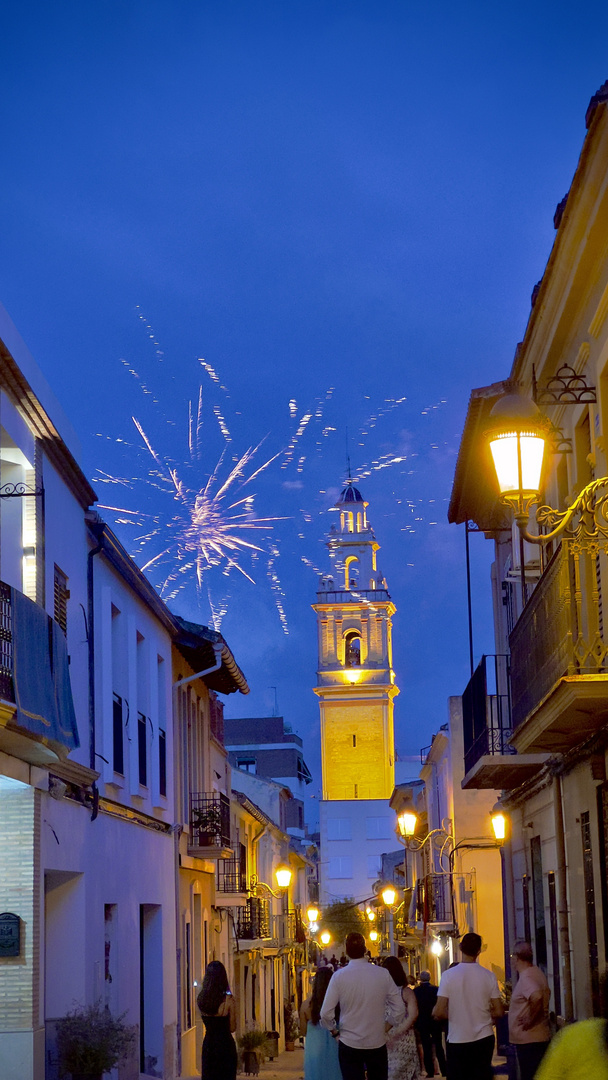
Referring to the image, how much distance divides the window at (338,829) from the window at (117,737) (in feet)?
198

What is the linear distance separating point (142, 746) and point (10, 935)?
731cm

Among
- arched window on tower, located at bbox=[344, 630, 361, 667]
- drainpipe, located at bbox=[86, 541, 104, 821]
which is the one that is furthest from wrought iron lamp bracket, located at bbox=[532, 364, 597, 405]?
arched window on tower, located at bbox=[344, 630, 361, 667]

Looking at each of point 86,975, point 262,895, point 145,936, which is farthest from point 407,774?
point 86,975

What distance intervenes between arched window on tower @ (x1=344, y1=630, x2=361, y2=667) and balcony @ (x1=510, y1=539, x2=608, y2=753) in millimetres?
64652

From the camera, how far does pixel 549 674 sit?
35.0ft

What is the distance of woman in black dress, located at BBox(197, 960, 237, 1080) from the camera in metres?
11.2

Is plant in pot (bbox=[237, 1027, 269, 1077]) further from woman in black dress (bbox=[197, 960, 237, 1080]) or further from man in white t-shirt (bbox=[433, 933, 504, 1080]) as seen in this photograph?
man in white t-shirt (bbox=[433, 933, 504, 1080])

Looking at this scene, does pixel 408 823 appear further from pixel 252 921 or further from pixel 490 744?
pixel 252 921

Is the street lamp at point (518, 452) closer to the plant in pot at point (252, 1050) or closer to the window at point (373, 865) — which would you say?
the plant in pot at point (252, 1050)

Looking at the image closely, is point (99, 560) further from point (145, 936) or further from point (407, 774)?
point (407, 774)

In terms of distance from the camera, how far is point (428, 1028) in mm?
16953

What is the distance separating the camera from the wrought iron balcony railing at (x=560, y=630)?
356 inches

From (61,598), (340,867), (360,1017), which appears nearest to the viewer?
(360,1017)

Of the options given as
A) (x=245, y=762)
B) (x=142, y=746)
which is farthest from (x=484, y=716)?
(x=245, y=762)
